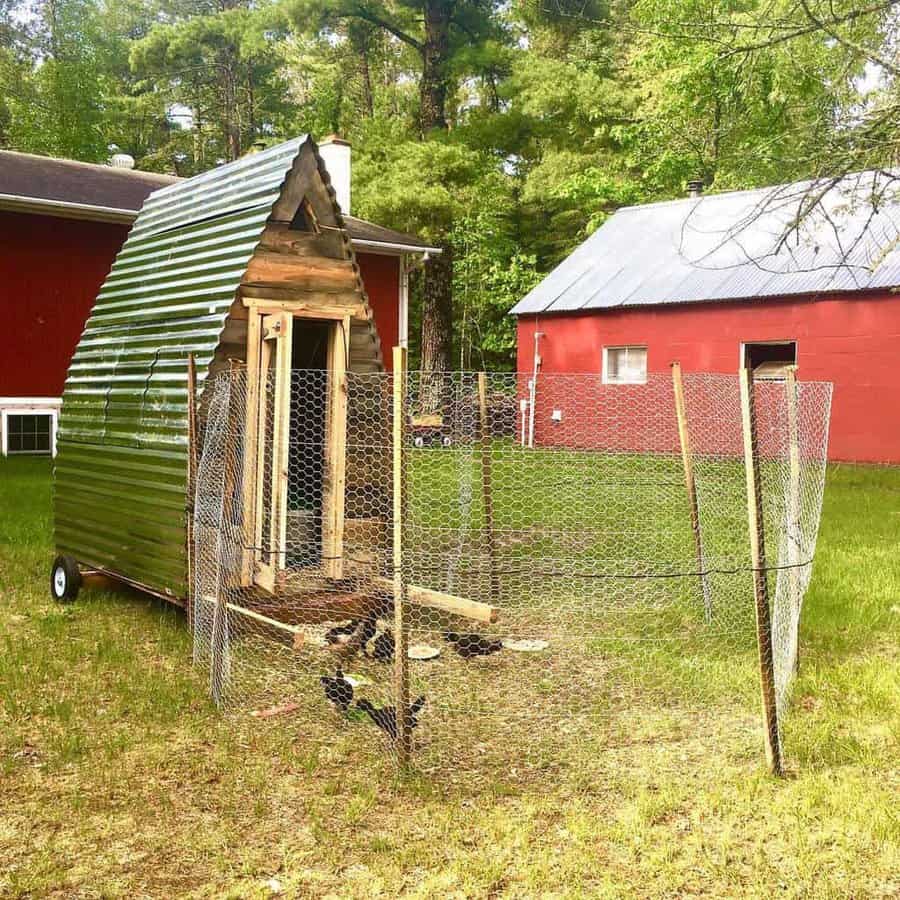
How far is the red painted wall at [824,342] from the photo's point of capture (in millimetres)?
16812

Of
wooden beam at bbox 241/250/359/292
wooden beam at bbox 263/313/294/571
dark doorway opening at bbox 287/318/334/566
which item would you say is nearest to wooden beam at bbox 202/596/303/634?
wooden beam at bbox 263/313/294/571

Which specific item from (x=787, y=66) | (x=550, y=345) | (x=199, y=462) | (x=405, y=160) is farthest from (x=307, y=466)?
(x=405, y=160)

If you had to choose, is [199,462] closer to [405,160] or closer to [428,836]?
[428,836]

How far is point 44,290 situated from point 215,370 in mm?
11454

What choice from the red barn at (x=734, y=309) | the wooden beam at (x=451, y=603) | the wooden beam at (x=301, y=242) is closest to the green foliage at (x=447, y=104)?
the red barn at (x=734, y=309)

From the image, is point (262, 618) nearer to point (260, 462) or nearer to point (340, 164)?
point (260, 462)

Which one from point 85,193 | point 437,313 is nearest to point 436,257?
point 437,313

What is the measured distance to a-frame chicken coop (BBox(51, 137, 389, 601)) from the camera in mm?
6703

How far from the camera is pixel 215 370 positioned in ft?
22.0

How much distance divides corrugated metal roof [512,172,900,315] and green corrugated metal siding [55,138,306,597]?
10800 mm

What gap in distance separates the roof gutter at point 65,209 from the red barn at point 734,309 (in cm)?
777

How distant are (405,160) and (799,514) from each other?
20076 mm

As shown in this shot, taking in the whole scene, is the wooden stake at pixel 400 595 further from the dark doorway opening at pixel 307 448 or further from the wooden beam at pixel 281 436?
the dark doorway opening at pixel 307 448

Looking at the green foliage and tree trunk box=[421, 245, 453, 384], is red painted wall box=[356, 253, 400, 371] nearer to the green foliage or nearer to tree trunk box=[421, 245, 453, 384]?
the green foliage
